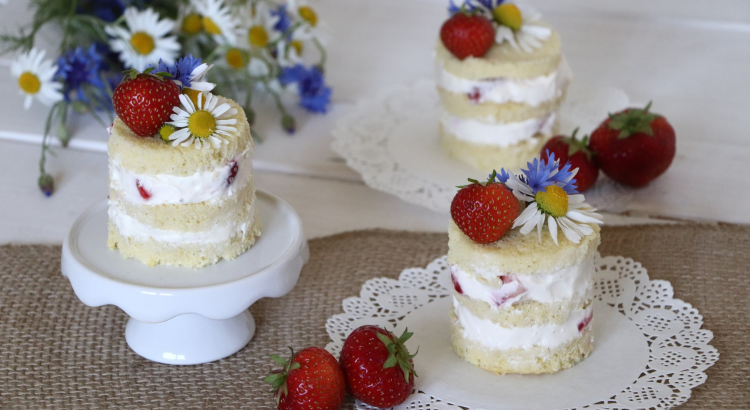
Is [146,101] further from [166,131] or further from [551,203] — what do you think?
[551,203]

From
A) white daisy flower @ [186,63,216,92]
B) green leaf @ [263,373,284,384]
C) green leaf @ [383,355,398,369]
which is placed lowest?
green leaf @ [263,373,284,384]

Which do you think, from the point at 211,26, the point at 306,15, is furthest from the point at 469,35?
the point at 211,26

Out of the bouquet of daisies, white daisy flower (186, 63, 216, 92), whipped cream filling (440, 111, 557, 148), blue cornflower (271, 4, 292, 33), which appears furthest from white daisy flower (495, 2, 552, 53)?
white daisy flower (186, 63, 216, 92)

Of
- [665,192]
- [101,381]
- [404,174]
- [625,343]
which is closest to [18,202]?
[101,381]

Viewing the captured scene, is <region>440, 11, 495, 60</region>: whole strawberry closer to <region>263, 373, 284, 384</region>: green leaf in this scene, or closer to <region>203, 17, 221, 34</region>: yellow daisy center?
<region>203, 17, 221, 34</region>: yellow daisy center

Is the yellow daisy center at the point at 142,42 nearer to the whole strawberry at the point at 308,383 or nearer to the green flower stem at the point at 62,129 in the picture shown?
A: the green flower stem at the point at 62,129

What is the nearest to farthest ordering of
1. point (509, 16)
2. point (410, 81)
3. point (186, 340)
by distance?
point (186, 340), point (509, 16), point (410, 81)

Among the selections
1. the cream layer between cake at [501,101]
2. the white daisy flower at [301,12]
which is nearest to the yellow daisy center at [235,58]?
the white daisy flower at [301,12]

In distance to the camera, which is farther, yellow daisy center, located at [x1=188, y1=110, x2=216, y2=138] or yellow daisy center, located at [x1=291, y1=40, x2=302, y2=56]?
yellow daisy center, located at [x1=291, y1=40, x2=302, y2=56]
